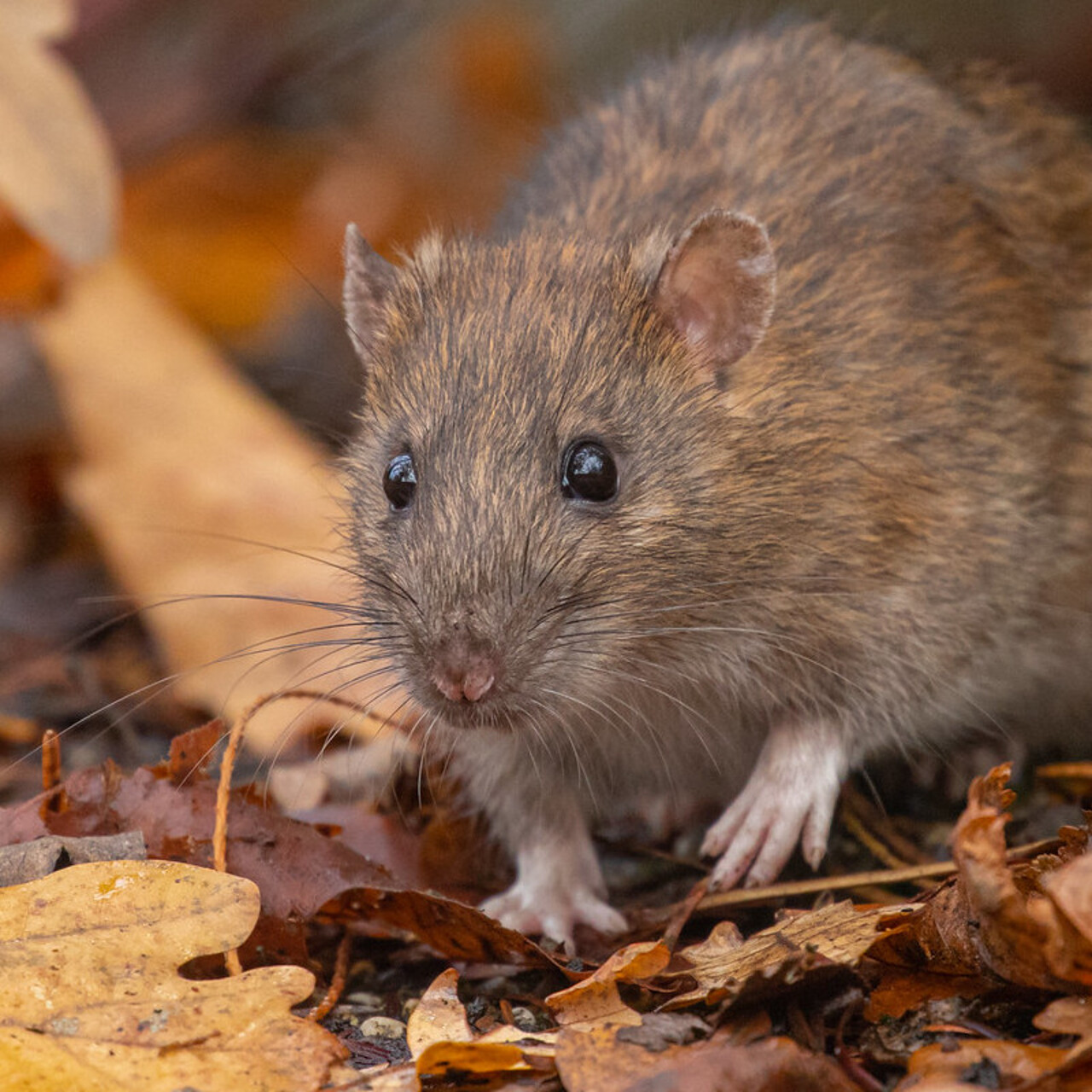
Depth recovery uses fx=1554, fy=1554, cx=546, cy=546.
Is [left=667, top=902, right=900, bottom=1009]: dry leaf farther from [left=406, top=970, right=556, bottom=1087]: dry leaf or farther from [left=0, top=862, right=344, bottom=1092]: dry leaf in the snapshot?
[left=0, top=862, right=344, bottom=1092]: dry leaf

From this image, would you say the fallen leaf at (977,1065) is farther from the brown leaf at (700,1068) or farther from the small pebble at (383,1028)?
the small pebble at (383,1028)

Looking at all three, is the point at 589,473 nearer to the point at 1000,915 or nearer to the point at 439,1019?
the point at 439,1019

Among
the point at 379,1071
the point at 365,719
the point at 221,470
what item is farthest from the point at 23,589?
the point at 379,1071

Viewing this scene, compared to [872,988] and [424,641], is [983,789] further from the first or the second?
[424,641]

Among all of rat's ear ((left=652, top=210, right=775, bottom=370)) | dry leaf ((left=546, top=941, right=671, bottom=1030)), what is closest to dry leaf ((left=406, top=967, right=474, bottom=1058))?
dry leaf ((left=546, top=941, right=671, bottom=1030))

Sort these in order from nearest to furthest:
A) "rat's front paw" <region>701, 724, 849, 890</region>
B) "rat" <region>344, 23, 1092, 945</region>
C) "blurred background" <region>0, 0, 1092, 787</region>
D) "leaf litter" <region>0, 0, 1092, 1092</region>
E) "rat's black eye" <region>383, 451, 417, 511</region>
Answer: "leaf litter" <region>0, 0, 1092, 1092</region> → "rat" <region>344, 23, 1092, 945</region> → "rat's black eye" <region>383, 451, 417, 511</region> → "rat's front paw" <region>701, 724, 849, 890</region> → "blurred background" <region>0, 0, 1092, 787</region>

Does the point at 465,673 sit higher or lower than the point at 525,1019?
higher

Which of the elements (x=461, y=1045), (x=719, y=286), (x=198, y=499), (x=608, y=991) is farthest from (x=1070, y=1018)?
(x=198, y=499)
